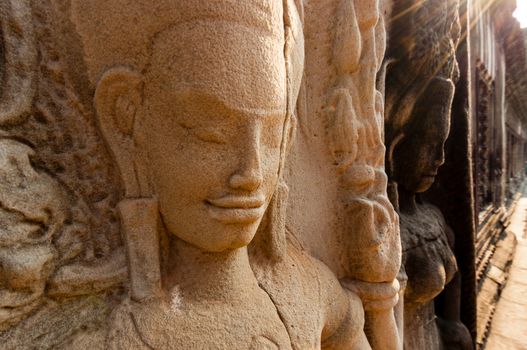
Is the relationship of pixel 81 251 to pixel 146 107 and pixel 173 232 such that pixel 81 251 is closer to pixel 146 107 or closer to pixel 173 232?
pixel 173 232

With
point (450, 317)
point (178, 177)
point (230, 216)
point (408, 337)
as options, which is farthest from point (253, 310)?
point (450, 317)

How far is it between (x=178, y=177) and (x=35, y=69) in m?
0.34

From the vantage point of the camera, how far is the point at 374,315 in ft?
4.06

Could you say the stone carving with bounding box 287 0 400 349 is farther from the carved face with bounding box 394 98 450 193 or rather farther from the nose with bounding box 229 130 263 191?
the carved face with bounding box 394 98 450 193

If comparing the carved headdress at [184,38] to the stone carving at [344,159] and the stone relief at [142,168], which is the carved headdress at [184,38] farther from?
the stone carving at [344,159]

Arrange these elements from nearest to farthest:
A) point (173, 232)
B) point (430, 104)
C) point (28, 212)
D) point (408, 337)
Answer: point (28, 212) → point (173, 232) → point (430, 104) → point (408, 337)

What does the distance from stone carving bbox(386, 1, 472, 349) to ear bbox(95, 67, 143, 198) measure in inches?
51.4

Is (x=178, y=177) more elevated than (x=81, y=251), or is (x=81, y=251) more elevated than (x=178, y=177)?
(x=178, y=177)

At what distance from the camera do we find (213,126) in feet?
2.34

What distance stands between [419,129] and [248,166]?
1.34m

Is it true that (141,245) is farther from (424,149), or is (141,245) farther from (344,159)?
(424,149)

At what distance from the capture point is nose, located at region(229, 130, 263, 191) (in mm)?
731

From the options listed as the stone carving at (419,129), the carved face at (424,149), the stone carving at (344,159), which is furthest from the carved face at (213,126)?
the carved face at (424,149)

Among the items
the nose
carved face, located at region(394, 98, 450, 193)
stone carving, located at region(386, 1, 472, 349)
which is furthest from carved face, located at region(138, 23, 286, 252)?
carved face, located at region(394, 98, 450, 193)
